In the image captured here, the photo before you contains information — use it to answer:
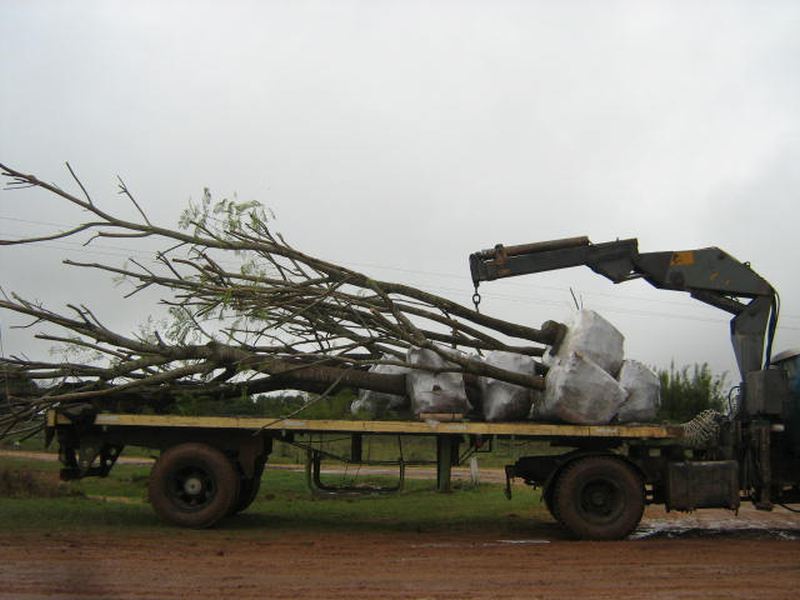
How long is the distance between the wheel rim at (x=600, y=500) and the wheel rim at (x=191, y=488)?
4.86 metres

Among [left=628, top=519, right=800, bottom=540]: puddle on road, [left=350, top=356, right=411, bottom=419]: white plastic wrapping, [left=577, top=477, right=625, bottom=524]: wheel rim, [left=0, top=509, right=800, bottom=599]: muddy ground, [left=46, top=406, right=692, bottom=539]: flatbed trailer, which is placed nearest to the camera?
[left=0, top=509, right=800, bottom=599]: muddy ground

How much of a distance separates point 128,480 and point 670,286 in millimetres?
14950

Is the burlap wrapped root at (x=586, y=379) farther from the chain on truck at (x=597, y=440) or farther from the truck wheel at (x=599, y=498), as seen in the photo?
the truck wheel at (x=599, y=498)

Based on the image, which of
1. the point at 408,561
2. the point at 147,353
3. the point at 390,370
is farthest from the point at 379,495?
the point at 147,353

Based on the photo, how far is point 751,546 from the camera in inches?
418

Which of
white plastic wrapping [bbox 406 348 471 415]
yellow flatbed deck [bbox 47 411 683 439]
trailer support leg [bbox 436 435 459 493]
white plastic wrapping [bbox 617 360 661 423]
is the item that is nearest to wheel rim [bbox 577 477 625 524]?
yellow flatbed deck [bbox 47 411 683 439]

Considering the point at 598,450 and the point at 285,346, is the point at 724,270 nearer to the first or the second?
the point at 598,450

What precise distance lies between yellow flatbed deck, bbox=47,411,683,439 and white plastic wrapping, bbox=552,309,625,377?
872 mm

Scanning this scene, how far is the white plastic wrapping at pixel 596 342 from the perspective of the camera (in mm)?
→ 11312

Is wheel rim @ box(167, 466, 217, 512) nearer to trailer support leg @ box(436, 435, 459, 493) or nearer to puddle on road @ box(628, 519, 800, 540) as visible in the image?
trailer support leg @ box(436, 435, 459, 493)

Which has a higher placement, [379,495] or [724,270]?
[724,270]

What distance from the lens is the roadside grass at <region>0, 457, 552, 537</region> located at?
39.1ft

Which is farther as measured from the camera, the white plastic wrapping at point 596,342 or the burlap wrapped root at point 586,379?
the white plastic wrapping at point 596,342

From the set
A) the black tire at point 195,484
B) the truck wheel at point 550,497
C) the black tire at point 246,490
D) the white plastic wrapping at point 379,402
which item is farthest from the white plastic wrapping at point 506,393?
the black tire at point 195,484
